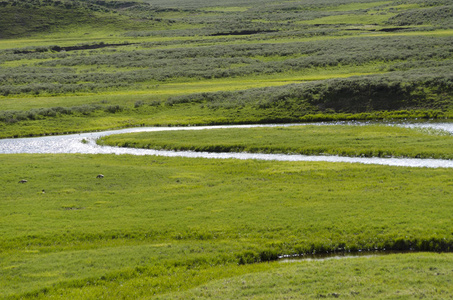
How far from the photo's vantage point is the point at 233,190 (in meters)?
31.0

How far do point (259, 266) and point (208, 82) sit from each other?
63135 mm

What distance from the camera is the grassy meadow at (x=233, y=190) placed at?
62.6 feet

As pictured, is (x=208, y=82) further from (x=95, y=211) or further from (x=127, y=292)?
(x=127, y=292)

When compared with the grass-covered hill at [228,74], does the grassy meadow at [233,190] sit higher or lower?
lower

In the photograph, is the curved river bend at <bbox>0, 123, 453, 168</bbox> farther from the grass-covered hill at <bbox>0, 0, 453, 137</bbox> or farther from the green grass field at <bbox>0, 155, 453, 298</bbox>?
the green grass field at <bbox>0, 155, 453, 298</bbox>

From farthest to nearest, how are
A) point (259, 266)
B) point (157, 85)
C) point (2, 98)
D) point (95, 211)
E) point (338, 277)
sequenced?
1. point (157, 85)
2. point (2, 98)
3. point (95, 211)
4. point (259, 266)
5. point (338, 277)

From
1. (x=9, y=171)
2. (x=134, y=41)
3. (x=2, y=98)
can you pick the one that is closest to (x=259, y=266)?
(x=9, y=171)

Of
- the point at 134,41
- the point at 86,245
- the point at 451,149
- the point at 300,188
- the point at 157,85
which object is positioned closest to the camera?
the point at 86,245

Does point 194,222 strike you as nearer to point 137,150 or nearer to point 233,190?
point 233,190

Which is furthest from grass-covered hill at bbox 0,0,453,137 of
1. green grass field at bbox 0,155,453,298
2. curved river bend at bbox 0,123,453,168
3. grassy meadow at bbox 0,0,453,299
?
green grass field at bbox 0,155,453,298

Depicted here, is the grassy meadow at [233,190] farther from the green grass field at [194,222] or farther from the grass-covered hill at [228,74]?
the grass-covered hill at [228,74]

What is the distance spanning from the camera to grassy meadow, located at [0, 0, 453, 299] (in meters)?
19.1

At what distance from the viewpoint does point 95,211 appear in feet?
91.5

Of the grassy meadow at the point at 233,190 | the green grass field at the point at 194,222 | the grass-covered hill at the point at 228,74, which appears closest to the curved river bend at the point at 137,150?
the grassy meadow at the point at 233,190
